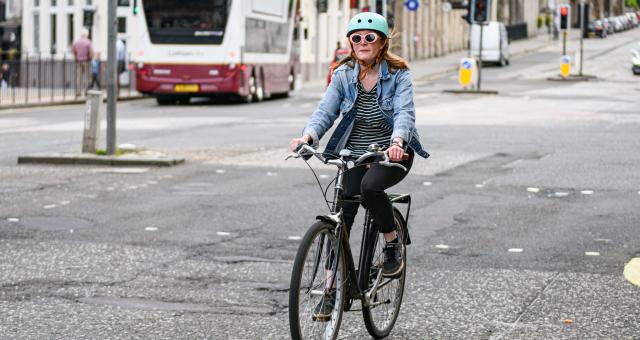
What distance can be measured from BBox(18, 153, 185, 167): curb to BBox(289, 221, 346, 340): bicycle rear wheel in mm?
10383

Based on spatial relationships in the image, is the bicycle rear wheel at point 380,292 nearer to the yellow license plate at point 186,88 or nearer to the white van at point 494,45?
the yellow license plate at point 186,88

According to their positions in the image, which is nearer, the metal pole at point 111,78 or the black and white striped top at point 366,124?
the black and white striped top at point 366,124

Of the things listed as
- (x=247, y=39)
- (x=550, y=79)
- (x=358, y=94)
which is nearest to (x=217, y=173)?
(x=358, y=94)

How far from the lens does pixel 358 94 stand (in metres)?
6.62

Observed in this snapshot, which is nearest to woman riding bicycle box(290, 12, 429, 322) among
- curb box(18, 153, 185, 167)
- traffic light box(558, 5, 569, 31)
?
curb box(18, 153, 185, 167)

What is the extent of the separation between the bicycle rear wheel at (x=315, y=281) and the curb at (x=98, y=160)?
10383 millimetres

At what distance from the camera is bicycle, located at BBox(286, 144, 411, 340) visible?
5.88 metres

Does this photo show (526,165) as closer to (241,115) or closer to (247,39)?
(241,115)

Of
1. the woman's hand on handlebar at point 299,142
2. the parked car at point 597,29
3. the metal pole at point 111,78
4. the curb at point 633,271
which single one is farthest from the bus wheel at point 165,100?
the parked car at point 597,29

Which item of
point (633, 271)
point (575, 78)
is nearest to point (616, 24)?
point (575, 78)

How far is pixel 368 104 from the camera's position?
662 centimetres

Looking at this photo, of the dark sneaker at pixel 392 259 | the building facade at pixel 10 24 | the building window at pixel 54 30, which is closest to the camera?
the dark sneaker at pixel 392 259

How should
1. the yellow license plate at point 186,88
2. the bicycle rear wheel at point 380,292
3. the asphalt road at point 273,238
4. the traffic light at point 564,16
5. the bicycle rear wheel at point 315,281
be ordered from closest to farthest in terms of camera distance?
the bicycle rear wheel at point 315,281 < the bicycle rear wheel at point 380,292 < the asphalt road at point 273,238 < the yellow license plate at point 186,88 < the traffic light at point 564,16

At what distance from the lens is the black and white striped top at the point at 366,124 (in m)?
6.61
